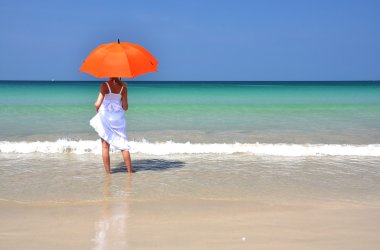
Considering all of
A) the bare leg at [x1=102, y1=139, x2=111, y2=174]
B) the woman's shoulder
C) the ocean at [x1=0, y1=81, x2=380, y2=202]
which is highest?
the woman's shoulder

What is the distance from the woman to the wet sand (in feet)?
4.96

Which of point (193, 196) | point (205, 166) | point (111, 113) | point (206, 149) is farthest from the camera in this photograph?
point (206, 149)

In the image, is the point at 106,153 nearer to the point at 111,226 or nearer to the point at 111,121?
the point at 111,121

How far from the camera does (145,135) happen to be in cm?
1185

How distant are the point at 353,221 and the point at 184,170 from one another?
3.19 metres

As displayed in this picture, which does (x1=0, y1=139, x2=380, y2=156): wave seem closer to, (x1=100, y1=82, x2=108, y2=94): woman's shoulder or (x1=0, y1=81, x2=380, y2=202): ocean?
(x1=0, y1=81, x2=380, y2=202): ocean

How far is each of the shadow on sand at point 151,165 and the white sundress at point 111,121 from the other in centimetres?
68

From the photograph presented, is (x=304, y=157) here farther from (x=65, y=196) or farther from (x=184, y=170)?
(x=65, y=196)

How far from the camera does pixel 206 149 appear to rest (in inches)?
356

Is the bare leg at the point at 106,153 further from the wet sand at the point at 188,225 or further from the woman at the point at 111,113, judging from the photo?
the wet sand at the point at 188,225

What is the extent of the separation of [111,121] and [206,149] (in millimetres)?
3147

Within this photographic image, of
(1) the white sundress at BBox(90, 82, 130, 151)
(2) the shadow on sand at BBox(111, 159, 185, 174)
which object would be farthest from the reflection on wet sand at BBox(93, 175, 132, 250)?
(2) the shadow on sand at BBox(111, 159, 185, 174)
